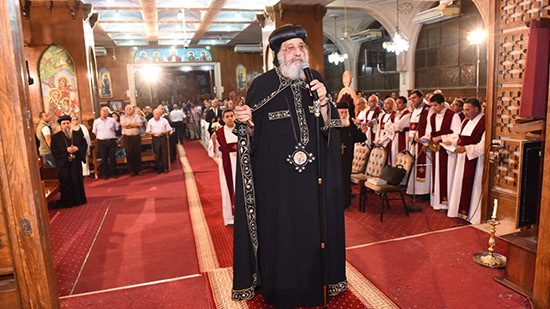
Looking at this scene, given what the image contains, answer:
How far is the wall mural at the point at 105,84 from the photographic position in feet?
64.2

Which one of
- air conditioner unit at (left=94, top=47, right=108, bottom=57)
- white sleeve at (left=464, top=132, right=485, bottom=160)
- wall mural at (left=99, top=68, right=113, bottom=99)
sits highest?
air conditioner unit at (left=94, top=47, right=108, bottom=57)

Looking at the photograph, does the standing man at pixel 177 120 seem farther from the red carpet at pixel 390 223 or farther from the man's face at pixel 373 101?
the red carpet at pixel 390 223

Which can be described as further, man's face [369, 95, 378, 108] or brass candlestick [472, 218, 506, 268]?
man's face [369, 95, 378, 108]

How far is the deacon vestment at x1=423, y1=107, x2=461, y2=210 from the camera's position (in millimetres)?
5996

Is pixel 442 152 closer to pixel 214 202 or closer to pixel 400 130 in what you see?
pixel 400 130

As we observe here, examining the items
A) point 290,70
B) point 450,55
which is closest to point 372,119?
point 290,70

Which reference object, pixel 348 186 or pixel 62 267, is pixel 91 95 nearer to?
pixel 62 267

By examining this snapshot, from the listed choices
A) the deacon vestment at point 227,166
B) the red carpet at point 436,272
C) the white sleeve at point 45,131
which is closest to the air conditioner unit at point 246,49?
the white sleeve at point 45,131

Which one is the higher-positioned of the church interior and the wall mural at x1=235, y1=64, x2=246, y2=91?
the wall mural at x1=235, y1=64, x2=246, y2=91

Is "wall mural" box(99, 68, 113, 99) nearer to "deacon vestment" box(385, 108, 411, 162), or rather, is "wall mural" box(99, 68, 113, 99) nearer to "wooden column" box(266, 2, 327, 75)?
"wooden column" box(266, 2, 327, 75)

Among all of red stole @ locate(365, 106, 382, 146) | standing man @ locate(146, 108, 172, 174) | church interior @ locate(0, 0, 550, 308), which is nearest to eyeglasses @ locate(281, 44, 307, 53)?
church interior @ locate(0, 0, 550, 308)

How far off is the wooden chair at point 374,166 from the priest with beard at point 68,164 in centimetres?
511

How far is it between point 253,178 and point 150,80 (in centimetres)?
1985

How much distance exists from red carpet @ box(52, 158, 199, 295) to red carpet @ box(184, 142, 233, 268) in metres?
0.33
